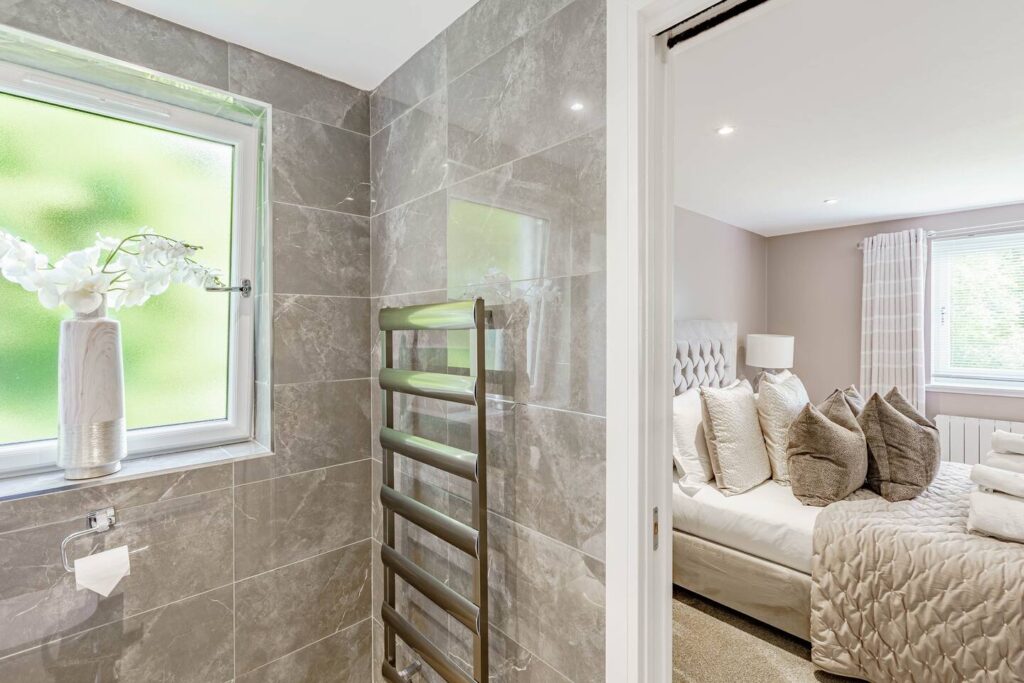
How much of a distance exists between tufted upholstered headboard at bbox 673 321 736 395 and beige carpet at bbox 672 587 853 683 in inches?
54.7

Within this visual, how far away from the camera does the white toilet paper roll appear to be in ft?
3.83

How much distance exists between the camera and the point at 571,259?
1.08 meters

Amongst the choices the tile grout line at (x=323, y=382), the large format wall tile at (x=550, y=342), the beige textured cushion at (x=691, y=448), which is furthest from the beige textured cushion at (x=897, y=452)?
the tile grout line at (x=323, y=382)

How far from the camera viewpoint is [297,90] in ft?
5.29

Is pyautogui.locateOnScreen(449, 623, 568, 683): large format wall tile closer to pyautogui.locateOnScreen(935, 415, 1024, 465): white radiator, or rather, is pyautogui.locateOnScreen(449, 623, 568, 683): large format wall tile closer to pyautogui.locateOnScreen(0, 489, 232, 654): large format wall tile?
pyautogui.locateOnScreen(0, 489, 232, 654): large format wall tile

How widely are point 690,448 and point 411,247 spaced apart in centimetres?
192

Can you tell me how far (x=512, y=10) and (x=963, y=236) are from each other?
4373mm

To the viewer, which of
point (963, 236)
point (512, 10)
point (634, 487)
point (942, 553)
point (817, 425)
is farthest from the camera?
point (963, 236)

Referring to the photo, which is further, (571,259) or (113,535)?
(113,535)

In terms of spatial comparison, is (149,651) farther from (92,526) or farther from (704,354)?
(704,354)

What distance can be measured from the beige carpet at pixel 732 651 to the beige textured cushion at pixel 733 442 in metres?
0.62

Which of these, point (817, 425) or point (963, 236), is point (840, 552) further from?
point (963, 236)

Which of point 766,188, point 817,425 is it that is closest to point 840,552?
point 817,425

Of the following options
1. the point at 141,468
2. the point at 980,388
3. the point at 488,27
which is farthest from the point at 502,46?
the point at 980,388
